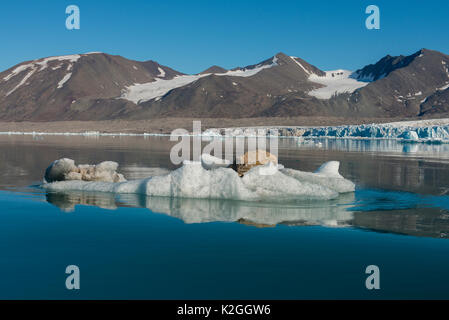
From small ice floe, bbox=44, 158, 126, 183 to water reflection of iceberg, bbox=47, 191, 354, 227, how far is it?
65.3 inches

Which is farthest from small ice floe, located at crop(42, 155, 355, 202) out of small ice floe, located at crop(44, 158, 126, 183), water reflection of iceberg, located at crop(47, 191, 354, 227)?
small ice floe, located at crop(44, 158, 126, 183)

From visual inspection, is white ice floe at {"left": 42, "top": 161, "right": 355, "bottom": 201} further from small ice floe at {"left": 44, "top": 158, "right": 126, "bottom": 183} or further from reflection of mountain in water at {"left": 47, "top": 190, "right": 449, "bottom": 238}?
small ice floe at {"left": 44, "top": 158, "right": 126, "bottom": 183}

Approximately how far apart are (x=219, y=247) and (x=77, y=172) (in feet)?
29.7

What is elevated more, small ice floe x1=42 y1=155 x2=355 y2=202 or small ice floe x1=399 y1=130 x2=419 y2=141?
small ice floe x1=399 y1=130 x2=419 y2=141

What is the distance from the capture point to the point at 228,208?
11250 millimetres

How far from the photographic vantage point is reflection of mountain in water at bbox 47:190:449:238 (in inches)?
379

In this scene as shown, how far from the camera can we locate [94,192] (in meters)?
13.6

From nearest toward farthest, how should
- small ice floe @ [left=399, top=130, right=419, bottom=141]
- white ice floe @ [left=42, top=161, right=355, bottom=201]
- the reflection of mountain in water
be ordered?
the reflection of mountain in water < white ice floe @ [left=42, top=161, right=355, bottom=201] < small ice floe @ [left=399, top=130, right=419, bottom=141]

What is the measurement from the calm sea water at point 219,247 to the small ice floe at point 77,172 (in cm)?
181

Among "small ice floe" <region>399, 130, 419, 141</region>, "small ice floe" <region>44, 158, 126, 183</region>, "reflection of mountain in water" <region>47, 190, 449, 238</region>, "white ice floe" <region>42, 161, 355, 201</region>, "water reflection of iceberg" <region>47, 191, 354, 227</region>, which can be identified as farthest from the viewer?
"small ice floe" <region>399, 130, 419, 141</region>

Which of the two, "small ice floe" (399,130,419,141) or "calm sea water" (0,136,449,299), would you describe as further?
"small ice floe" (399,130,419,141)

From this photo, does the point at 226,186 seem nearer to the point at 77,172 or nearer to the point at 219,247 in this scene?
the point at 219,247
